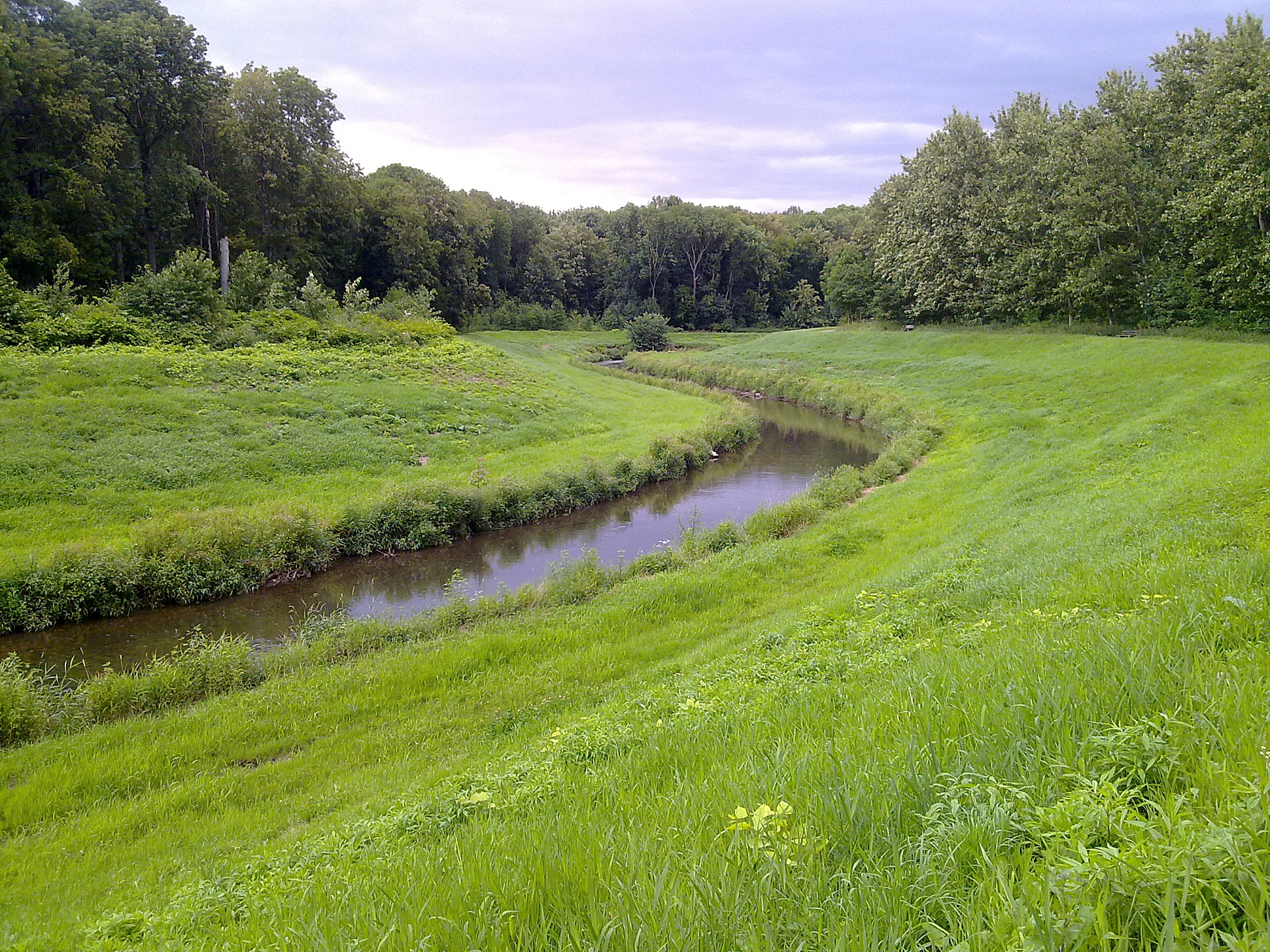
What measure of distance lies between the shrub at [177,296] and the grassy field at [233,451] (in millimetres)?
3418

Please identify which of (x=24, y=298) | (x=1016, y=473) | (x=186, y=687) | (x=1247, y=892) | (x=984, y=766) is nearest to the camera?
(x=1247, y=892)

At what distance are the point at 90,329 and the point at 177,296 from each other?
4.23m

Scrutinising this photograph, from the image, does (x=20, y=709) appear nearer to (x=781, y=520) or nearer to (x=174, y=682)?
(x=174, y=682)

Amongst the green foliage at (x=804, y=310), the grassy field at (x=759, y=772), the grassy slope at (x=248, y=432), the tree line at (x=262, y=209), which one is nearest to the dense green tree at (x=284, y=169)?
the tree line at (x=262, y=209)

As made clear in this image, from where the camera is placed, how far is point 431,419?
88.1 feet

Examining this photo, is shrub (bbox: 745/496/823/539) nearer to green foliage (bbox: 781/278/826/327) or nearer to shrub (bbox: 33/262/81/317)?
shrub (bbox: 33/262/81/317)

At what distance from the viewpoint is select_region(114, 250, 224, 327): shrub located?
28875 mm

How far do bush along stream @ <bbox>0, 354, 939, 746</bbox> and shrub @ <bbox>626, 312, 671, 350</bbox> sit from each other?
135 ft

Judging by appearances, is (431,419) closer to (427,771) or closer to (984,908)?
(427,771)

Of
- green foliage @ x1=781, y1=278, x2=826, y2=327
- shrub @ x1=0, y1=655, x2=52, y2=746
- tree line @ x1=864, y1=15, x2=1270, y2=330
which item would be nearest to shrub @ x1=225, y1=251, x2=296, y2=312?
shrub @ x1=0, y1=655, x2=52, y2=746

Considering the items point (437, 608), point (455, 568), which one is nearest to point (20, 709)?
point (437, 608)

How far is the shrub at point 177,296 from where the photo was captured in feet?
94.7

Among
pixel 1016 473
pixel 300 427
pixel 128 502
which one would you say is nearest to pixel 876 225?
pixel 1016 473

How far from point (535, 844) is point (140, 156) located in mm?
50738
